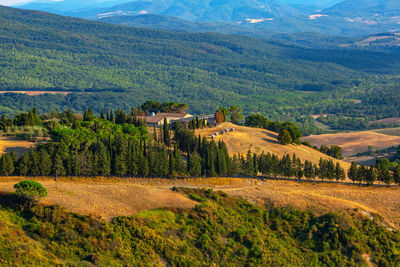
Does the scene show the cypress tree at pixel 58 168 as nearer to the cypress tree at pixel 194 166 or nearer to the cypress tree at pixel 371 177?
the cypress tree at pixel 194 166

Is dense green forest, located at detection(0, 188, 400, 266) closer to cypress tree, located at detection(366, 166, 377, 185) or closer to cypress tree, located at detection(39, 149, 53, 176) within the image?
cypress tree, located at detection(39, 149, 53, 176)

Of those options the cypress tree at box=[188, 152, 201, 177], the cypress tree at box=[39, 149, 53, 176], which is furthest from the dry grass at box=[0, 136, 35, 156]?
the cypress tree at box=[188, 152, 201, 177]

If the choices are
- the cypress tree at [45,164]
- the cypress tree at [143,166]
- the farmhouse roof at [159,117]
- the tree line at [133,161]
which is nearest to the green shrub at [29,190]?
the cypress tree at [45,164]

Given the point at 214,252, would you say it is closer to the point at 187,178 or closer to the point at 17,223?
the point at 17,223

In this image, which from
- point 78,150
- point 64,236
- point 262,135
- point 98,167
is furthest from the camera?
point 262,135

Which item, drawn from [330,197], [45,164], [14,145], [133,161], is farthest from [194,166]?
[14,145]

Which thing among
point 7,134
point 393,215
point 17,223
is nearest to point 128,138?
point 7,134

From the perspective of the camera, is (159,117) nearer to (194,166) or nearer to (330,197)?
(194,166)
